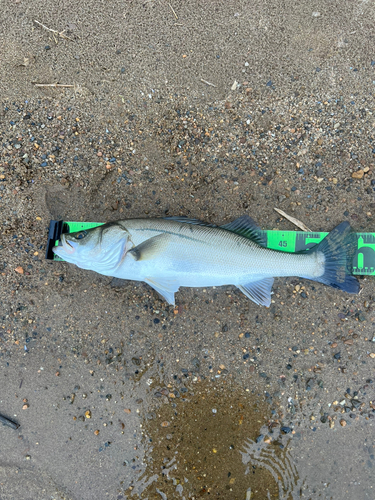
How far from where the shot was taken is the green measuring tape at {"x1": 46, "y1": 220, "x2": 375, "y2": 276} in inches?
107

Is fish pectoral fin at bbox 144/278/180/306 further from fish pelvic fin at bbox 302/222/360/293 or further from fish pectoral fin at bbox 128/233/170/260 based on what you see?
fish pelvic fin at bbox 302/222/360/293

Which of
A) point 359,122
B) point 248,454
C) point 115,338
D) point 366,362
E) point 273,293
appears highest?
point 359,122

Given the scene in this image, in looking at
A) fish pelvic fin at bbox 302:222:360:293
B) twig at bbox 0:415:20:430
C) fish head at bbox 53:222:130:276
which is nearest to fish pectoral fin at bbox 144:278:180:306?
fish head at bbox 53:222:130:276

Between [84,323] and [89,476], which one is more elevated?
[84,323]

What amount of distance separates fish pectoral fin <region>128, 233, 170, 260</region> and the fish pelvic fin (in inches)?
54.3

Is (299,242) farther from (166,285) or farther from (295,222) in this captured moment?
(166,285)

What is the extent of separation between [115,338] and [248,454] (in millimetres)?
1740

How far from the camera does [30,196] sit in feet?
9.51

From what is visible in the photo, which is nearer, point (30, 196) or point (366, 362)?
point (366, 362)

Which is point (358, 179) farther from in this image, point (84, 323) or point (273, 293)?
point (84, 323)

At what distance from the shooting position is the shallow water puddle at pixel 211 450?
2.64m

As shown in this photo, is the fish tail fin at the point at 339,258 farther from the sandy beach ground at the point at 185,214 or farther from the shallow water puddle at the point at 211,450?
the shallow water puddle at the point at 211,450

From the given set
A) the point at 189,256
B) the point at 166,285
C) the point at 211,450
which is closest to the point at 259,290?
the point at 189,256

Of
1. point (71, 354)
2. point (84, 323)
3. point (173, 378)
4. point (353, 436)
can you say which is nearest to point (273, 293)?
point (173, 378)
